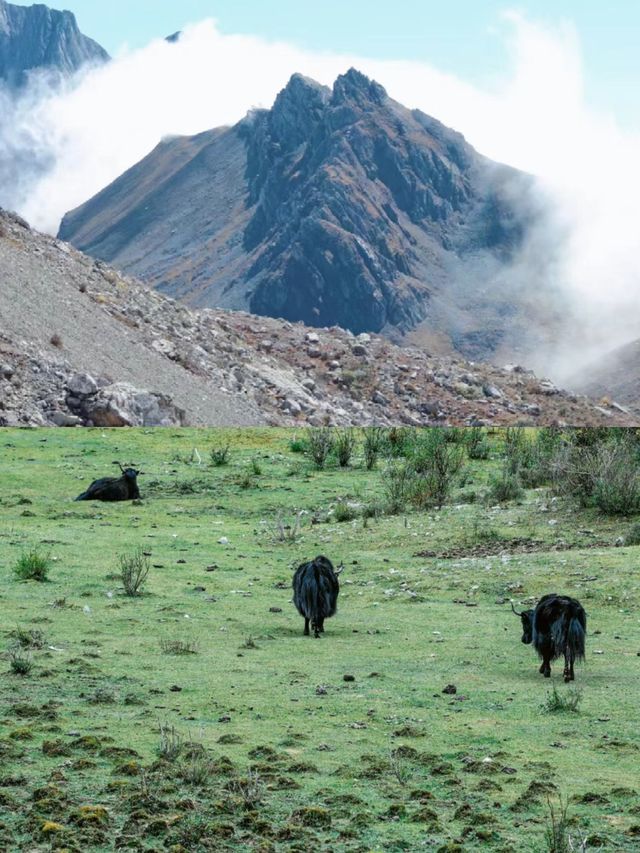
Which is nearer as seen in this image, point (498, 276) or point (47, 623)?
point (47, 623)

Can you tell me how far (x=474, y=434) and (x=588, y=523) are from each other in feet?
41.8

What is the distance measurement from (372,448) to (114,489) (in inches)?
364

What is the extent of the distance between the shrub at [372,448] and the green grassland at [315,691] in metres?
8.18

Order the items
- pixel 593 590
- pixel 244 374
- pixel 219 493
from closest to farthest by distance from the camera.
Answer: pixel 593 590, pixel 219 493, pixel 244 374

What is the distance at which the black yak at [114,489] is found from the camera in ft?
89.2

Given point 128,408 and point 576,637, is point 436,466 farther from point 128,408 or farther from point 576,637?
point 128,408

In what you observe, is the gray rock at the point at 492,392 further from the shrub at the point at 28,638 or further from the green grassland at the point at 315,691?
the shrub at the point at 28,638

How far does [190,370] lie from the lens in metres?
62.8

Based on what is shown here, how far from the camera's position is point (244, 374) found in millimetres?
66500

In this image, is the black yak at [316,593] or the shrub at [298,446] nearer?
the black yak at [316,593]

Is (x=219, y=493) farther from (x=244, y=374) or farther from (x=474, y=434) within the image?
(x=244, y=374)

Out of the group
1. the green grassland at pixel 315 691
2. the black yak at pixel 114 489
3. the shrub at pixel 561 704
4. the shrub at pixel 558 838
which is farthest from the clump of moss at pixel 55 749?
the black yak at pixel 114 489

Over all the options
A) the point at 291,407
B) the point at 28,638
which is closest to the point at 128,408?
the point at 291,407

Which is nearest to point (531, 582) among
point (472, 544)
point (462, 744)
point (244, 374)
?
point (472, 544)
